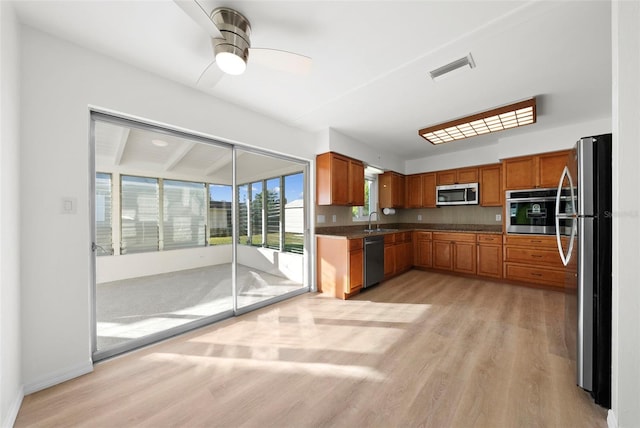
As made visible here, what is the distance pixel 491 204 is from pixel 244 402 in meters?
4.98

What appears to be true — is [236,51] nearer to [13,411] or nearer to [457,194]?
[13,411]

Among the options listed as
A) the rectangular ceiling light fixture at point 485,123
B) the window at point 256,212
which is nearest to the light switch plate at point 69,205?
the window at point 256,212

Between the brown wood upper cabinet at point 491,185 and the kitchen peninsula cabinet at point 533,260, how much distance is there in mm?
759

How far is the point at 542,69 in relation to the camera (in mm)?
2178

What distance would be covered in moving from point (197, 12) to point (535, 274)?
5190 mm

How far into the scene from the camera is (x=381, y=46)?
6.12ft

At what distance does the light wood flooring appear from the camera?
4.54 feet

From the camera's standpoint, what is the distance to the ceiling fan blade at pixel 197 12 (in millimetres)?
1115

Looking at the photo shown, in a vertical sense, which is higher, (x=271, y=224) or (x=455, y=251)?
(x=271, y=224)

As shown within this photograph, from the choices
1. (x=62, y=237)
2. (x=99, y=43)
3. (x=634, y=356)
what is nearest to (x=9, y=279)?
(x=62, y=237)

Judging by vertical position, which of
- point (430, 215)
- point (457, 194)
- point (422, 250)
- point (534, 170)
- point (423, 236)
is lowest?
point (422, 250)

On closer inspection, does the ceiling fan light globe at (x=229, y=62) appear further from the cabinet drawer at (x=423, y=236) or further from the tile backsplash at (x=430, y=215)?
the cabinet drawer at (x=423, y=236)

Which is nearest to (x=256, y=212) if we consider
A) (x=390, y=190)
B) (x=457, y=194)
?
(x=390, y=190)

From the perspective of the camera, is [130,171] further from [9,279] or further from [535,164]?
[535,164]
